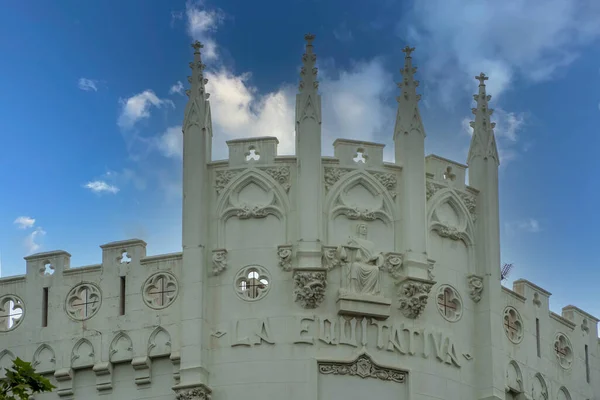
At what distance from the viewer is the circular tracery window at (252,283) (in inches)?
1689

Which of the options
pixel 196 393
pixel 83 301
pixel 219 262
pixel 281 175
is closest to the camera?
pixel 196 393

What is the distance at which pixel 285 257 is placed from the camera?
42.9 metres

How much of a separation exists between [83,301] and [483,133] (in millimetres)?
12614

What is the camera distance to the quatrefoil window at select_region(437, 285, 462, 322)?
44.3 m

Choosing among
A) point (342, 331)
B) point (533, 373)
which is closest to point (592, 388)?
point (533, 373)

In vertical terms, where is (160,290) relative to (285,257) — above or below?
below

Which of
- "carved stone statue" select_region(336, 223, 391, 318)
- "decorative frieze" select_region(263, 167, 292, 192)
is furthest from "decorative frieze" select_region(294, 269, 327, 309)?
"decorative frieze" select_region(263, 167, 292, 192)

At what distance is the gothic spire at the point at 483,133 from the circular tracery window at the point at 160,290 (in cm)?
966

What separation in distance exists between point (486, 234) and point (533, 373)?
4585mm

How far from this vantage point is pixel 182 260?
1714 inches

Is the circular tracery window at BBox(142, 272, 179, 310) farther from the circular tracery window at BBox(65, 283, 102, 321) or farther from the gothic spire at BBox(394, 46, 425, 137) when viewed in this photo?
the gothic spire at BBox(394, 46, 425, 137)

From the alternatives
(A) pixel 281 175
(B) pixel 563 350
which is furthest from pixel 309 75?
(B) pixel 563 350

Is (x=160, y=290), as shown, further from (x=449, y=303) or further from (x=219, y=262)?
(x=449, y=303)

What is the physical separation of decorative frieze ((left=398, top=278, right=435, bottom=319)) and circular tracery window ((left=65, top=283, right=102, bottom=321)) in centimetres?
846
